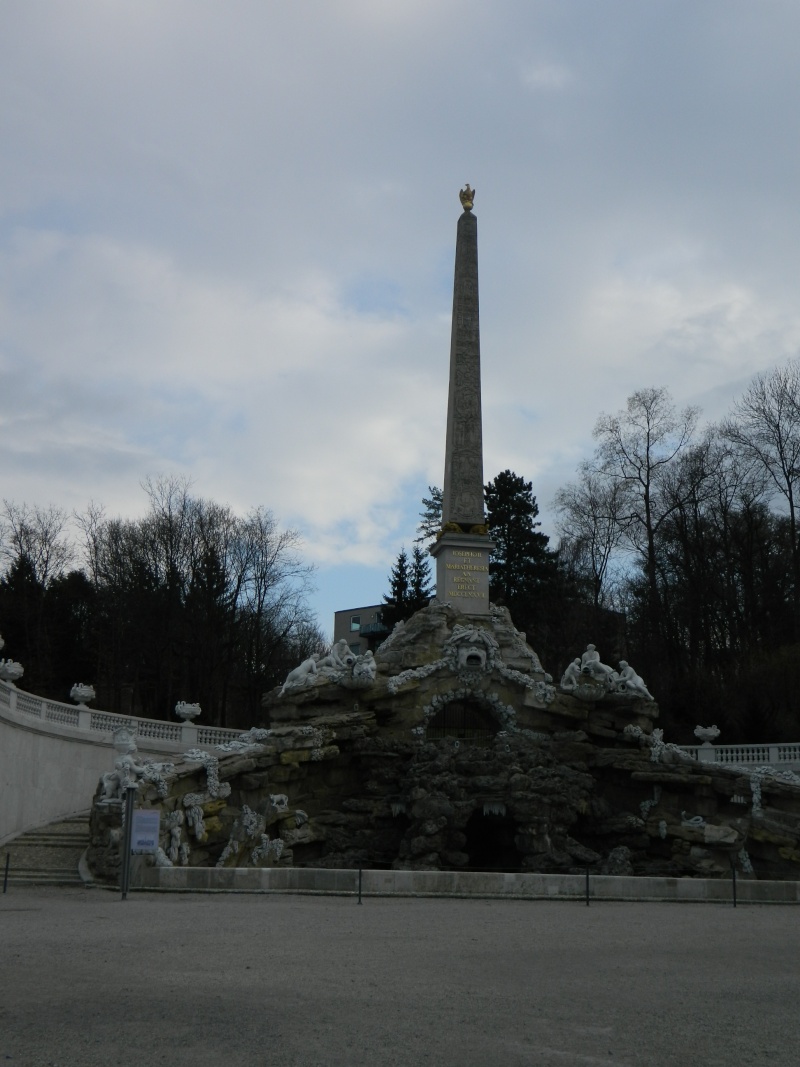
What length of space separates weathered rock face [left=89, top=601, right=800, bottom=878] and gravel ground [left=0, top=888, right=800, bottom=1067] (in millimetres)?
9616

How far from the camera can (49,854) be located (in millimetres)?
22438

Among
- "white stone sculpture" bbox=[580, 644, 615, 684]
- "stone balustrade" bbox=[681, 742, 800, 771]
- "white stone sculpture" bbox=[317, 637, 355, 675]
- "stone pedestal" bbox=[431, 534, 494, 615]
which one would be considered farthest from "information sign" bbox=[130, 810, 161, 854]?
"stone balustrade" bbox=[681, 742, 800, 771]

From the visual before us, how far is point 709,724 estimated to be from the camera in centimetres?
3506

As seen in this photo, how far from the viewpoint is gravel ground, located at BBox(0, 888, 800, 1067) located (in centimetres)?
716

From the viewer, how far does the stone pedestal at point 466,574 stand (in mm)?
29844

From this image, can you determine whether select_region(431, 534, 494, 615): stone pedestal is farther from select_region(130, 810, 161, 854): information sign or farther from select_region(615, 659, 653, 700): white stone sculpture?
select_region(130, 810, 161, 854): information sign

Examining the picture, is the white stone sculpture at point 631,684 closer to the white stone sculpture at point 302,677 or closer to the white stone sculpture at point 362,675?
the white stone sculpture at point 362,675

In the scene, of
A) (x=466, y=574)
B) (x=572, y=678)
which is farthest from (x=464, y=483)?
(x=572, y=678)

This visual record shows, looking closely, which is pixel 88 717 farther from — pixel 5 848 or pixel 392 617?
pixel 392 617

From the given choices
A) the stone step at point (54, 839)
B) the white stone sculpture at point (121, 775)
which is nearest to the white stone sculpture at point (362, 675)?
the white stone sculpture at point (121, 775)

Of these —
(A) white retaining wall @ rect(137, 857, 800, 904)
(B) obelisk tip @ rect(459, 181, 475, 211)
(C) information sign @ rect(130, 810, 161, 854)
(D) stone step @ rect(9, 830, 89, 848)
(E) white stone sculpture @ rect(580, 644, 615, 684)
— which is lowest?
(A) white retaining wall @ rect(137, 857, 800, 904)

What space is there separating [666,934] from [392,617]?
40332mm

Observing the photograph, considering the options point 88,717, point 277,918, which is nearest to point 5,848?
point 88,717

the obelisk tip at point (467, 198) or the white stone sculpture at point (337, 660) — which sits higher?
the obelisk tip at point (467, 198)
